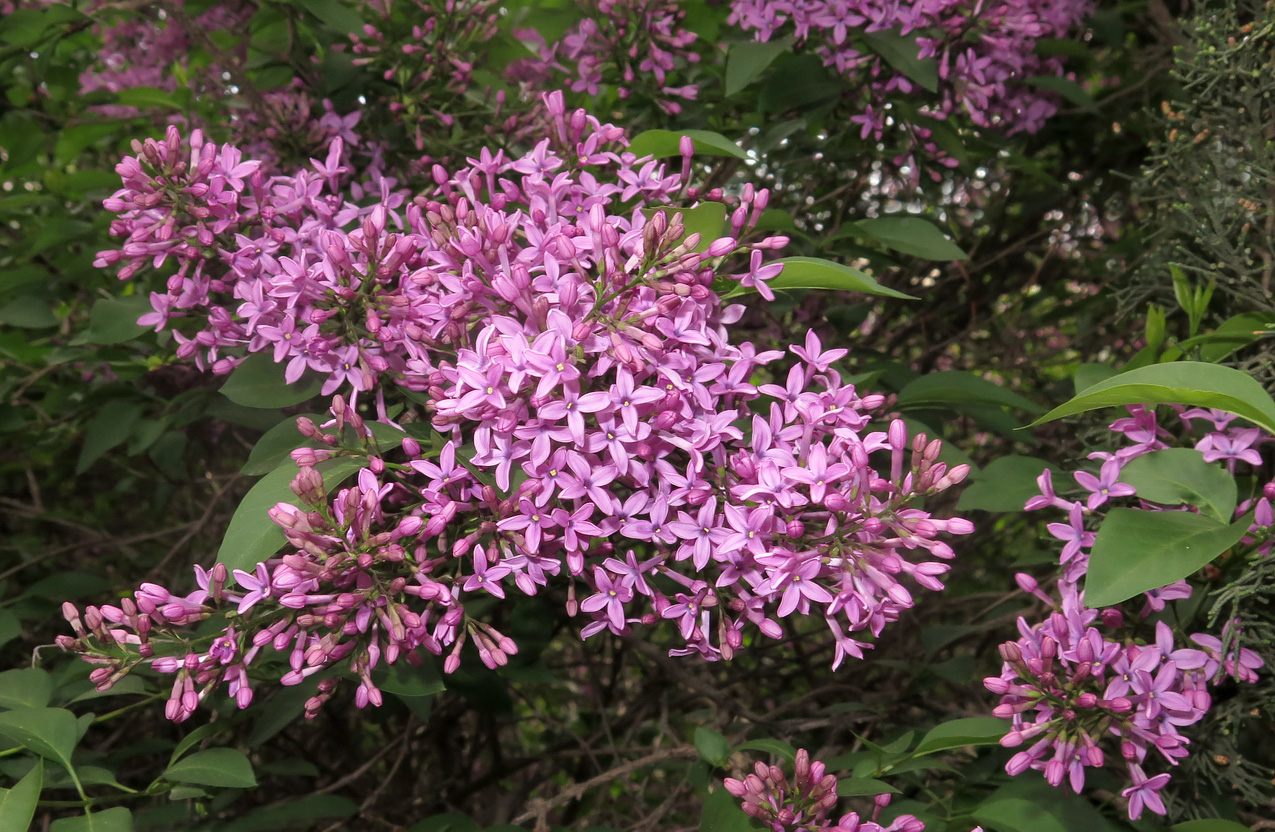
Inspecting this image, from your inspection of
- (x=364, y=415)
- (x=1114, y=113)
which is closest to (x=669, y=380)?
(x=364, y=415)

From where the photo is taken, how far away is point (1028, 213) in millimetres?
3102

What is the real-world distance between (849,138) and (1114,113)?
129 centimetres

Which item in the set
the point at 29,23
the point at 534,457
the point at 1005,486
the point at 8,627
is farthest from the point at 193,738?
the point at 29,23

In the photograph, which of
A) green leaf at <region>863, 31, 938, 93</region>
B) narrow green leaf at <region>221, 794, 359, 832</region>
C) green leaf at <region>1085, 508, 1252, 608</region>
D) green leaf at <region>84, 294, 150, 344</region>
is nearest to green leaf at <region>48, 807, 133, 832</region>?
narrow green leaf at <region>221, 794, 359, 832</region>

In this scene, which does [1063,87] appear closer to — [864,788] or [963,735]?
[963,735]

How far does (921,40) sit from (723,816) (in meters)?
1.69

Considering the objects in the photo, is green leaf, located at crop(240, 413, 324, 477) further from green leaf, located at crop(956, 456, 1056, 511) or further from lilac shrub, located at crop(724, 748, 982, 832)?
green leaf, located at crop(956, 456, 1056, 511)

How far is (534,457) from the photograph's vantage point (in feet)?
4.04

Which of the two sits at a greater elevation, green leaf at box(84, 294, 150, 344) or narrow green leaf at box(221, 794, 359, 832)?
green leaf at box(84, 294, 150, 344)

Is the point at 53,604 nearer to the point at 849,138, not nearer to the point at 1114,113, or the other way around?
the point at 849,138

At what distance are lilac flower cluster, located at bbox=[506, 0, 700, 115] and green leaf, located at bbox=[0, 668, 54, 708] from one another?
66.1 inches

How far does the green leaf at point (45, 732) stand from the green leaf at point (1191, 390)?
1.55 metres

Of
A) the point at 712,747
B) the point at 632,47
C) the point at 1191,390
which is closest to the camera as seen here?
the point at 1191,390

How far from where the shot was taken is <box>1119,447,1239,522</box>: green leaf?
55.9 inches
